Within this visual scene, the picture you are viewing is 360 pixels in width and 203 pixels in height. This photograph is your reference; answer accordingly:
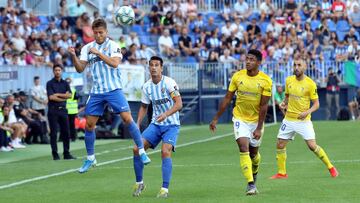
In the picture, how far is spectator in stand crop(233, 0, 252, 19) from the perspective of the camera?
43250 millimetres

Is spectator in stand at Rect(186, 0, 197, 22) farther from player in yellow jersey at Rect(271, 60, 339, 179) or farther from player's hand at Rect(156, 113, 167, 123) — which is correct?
player's hand at Rect(156, 113, 167, 123)

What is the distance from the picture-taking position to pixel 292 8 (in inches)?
1720

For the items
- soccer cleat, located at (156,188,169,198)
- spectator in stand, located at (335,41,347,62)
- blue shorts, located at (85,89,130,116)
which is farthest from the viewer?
spectator in stand, located at (335,41,347,62)

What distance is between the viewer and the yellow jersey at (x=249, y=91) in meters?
14.9

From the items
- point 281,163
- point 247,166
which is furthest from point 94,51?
point 281,163

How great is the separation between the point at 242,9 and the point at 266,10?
96 centimetres

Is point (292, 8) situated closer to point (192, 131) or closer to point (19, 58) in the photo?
point (192, 131)

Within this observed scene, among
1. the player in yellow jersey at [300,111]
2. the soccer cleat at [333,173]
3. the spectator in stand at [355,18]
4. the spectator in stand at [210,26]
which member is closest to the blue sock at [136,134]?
the player in yellow jersey at [300,111]

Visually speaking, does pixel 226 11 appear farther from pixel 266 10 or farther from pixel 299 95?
pixel 299 95

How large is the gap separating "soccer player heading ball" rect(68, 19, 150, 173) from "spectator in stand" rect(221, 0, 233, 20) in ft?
85.0

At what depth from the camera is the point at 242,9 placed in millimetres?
43688

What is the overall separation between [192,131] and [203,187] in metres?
17.5

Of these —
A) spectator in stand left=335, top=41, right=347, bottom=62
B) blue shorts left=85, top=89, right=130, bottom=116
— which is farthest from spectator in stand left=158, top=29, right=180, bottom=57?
blue shorts left=85, top=89, right=130, bottom=116

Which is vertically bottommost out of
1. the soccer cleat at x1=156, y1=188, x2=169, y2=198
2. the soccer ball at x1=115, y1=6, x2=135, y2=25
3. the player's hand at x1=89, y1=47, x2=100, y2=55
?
the soccer cleat at x1=156, y1=188, x2=169, y2=198
